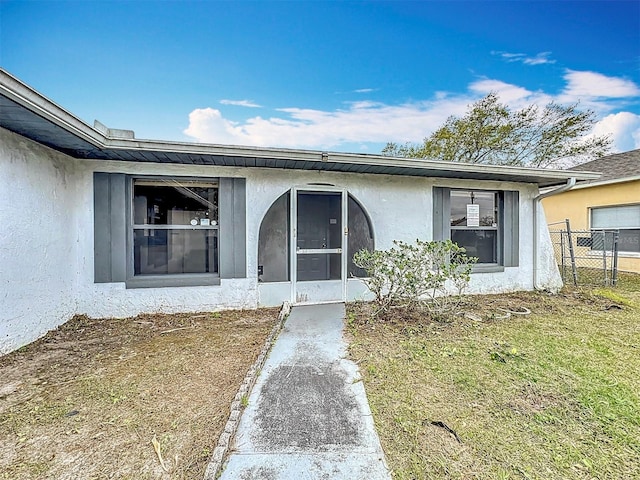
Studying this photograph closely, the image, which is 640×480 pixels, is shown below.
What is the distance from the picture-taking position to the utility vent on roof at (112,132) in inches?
157

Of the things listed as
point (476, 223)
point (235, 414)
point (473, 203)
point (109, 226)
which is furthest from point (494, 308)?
point (109, 226)

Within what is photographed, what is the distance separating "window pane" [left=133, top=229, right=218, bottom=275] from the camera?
16.9 feet

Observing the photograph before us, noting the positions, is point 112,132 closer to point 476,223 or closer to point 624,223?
point 476,223

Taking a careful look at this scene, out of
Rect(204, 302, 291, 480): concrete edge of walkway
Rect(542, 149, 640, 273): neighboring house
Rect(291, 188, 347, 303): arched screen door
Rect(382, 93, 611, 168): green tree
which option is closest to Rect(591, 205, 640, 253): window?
Rect(542, 149, 640, 273): neighboring house

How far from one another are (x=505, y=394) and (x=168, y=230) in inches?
198

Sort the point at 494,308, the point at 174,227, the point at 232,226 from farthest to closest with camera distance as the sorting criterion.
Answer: the point at 494,308 → the point at 232,226 → the point at 174,227

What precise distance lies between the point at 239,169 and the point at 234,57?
6.12 metres

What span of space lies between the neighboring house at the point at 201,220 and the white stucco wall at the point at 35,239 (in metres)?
0.02

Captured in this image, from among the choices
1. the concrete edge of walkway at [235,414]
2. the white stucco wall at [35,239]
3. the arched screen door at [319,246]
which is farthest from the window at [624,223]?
the white stucco wall at [35,239]

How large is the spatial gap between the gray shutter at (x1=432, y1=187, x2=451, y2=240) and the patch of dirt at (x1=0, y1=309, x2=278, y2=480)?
398 cm

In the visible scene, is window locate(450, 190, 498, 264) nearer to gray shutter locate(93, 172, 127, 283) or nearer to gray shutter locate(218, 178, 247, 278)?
gray shutter locate(218, 178, 247, 278)

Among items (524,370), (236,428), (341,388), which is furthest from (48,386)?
(524,370)

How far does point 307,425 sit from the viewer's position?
2205 millimetres

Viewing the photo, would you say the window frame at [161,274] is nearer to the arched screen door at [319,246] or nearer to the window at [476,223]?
the arched screen door at [319,246]
